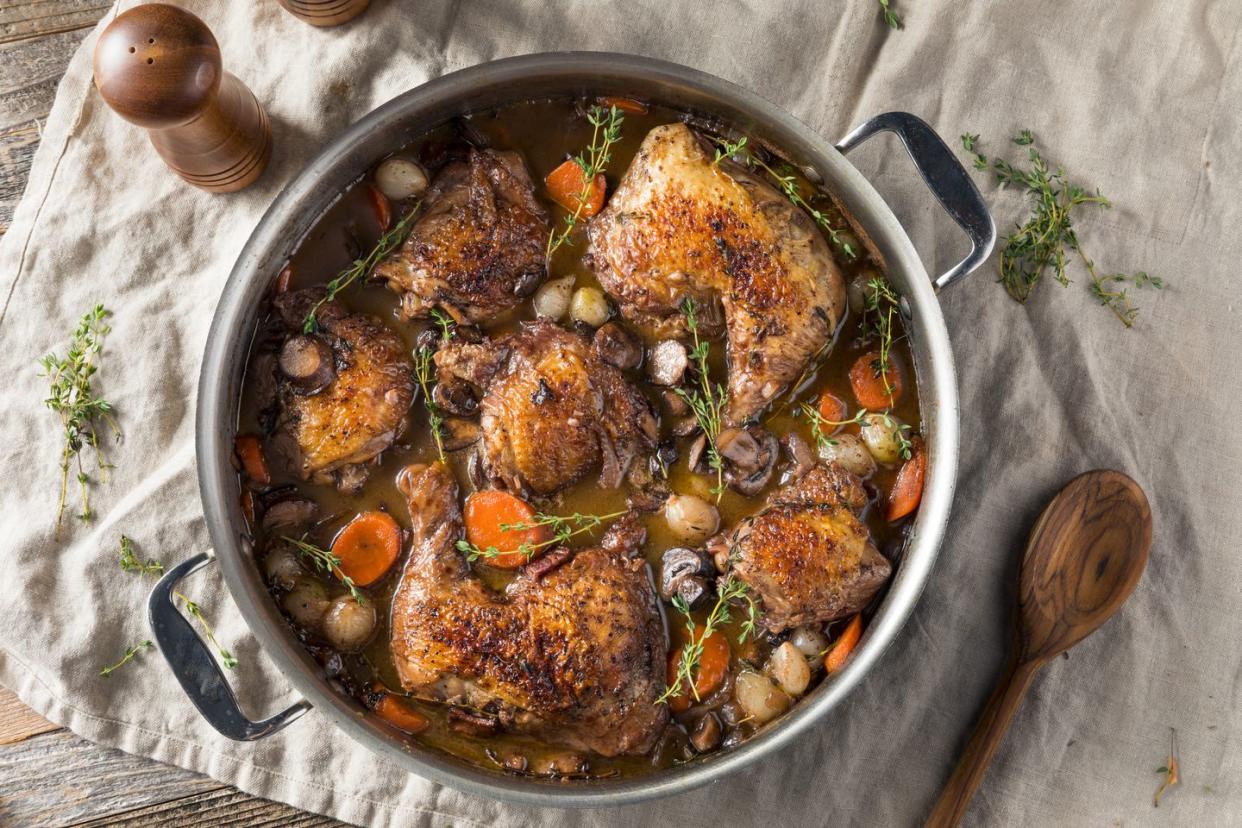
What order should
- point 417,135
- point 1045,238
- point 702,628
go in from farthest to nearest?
1. point 1045,238
2. point 417,135
3. point 702,628

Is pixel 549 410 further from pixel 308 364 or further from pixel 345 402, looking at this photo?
pixel 308 364

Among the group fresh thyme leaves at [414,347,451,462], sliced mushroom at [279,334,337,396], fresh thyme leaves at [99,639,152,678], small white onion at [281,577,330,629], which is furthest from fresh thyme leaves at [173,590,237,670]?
fresh thyme leaves at [414,347,451,462]

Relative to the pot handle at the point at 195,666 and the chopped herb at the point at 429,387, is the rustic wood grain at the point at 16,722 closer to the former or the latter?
the pot handle at the point at 195,666

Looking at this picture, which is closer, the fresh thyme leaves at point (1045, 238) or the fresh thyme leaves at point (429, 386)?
the fresh thyme leaves at point (429, 386)

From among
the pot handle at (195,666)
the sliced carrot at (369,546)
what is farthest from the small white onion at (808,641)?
the pot handle at (195,666)

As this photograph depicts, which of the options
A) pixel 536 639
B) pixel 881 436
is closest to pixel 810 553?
pixel 881 436

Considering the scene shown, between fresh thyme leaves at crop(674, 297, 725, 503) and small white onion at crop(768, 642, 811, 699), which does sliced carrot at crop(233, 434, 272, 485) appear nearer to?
fresh thyme leaves at crop(674, 297, 725, 503)
